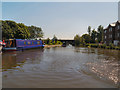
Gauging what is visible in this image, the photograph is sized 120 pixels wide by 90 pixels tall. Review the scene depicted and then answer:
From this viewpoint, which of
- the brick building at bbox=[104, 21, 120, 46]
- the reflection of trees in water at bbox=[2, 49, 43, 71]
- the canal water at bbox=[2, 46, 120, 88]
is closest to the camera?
the canal water at bbox=[2, 46, 120, 88]

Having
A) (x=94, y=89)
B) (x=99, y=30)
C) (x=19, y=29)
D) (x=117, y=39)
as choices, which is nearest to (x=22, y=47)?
(x=19, y=29)

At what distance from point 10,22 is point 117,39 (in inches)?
1516

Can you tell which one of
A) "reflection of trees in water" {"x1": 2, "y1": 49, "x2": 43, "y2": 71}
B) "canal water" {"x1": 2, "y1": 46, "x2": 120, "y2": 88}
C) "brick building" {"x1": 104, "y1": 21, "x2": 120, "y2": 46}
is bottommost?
"canal water" {"x1": 2, "y1": 46, "x2": 120, "y2": 88}

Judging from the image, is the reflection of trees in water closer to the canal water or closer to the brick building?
the canal water

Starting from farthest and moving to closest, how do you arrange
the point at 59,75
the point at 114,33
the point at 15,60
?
1. the point at 114,33
2. the point at 15,60
3. the point at 59,75

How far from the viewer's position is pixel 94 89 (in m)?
4.70

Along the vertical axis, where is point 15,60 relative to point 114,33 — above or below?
below

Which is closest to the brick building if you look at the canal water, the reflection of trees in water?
the canal water

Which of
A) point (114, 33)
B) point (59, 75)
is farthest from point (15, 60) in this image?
point (114, 33)

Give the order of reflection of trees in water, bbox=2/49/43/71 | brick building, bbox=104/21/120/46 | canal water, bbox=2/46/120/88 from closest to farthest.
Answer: canal water, bbox=2/46/120/88, reflection of trees in water, bbox=2/49/43/71, brick building, bbox=104/21/120/46

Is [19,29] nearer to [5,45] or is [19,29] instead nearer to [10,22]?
[10,22]

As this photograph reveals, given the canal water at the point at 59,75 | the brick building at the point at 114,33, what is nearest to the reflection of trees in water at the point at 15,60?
the canal water at the point at 59,75

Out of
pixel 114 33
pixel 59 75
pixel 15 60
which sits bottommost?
pixel 59 75

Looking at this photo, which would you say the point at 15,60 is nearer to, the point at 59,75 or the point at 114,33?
the point at 59,75
